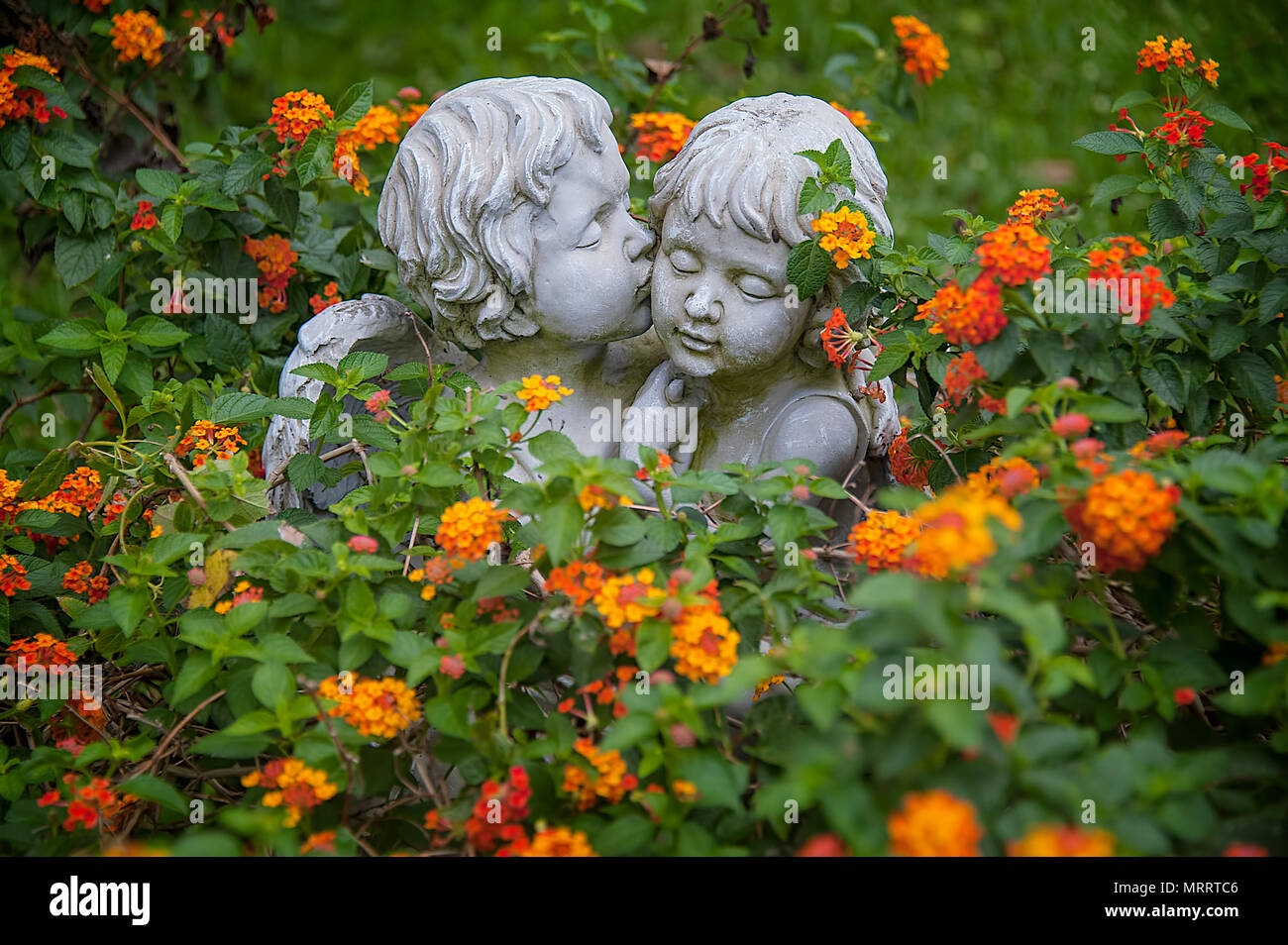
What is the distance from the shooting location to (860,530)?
1.68m

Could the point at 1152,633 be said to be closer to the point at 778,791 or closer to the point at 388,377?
the point at 778,791

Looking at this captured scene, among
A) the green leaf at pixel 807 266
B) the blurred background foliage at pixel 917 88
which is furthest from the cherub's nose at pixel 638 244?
the blurred background foliage at pixel 917 88

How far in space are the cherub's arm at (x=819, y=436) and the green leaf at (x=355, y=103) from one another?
1066mm

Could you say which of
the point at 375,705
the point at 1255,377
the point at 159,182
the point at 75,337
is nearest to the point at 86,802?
the point at 375,705

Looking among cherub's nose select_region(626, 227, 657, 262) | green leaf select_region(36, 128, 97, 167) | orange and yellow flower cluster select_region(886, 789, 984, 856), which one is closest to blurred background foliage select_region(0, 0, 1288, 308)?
green leaf select_region(36, 128, 97, 167)

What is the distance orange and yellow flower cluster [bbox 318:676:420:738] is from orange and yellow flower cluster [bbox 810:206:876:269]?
0.88 meters

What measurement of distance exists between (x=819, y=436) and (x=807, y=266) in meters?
0.32

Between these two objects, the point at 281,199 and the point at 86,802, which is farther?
the point at 281,199

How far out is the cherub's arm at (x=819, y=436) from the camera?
2068 millimetres

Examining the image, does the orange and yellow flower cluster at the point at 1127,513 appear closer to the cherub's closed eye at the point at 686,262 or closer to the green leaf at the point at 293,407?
the cherub's closed eye at the point at 686,262

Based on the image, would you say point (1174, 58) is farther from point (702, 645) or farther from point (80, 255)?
point (80, 255)

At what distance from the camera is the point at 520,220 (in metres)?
2.04

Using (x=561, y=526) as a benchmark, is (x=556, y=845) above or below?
below
